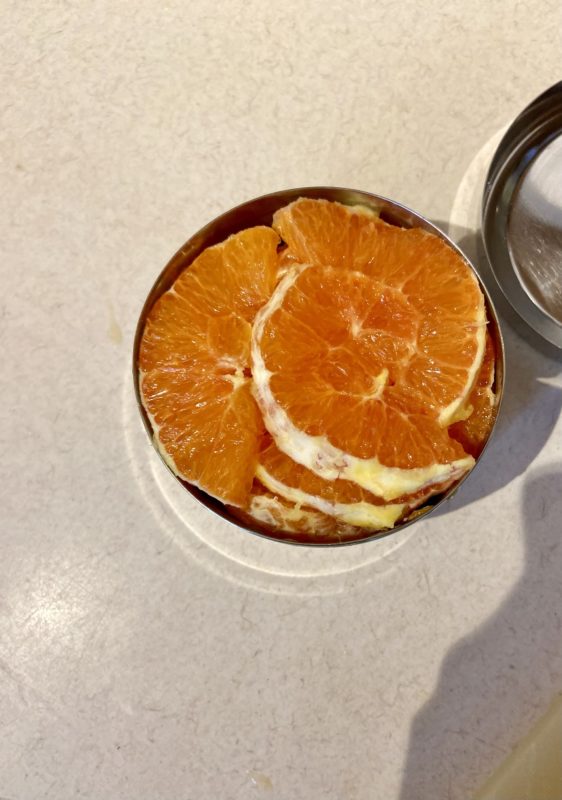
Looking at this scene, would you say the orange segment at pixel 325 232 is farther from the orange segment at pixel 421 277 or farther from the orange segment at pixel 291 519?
the orange segment at pixel 291 519

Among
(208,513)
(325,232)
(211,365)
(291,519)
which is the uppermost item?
(325,232)

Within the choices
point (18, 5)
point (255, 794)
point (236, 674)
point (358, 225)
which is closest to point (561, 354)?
point (358, 225)

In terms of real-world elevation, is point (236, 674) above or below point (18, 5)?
below

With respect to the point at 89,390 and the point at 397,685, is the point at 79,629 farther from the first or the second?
the point at 397,685

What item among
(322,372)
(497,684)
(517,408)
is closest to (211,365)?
(322,372)

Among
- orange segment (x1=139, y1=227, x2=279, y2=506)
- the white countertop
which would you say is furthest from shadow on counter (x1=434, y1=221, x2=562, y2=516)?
orange segment (x1=139, y1=227, x2=279, y2=506)

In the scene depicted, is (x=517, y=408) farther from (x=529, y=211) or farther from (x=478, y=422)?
(x=529, y=211)
